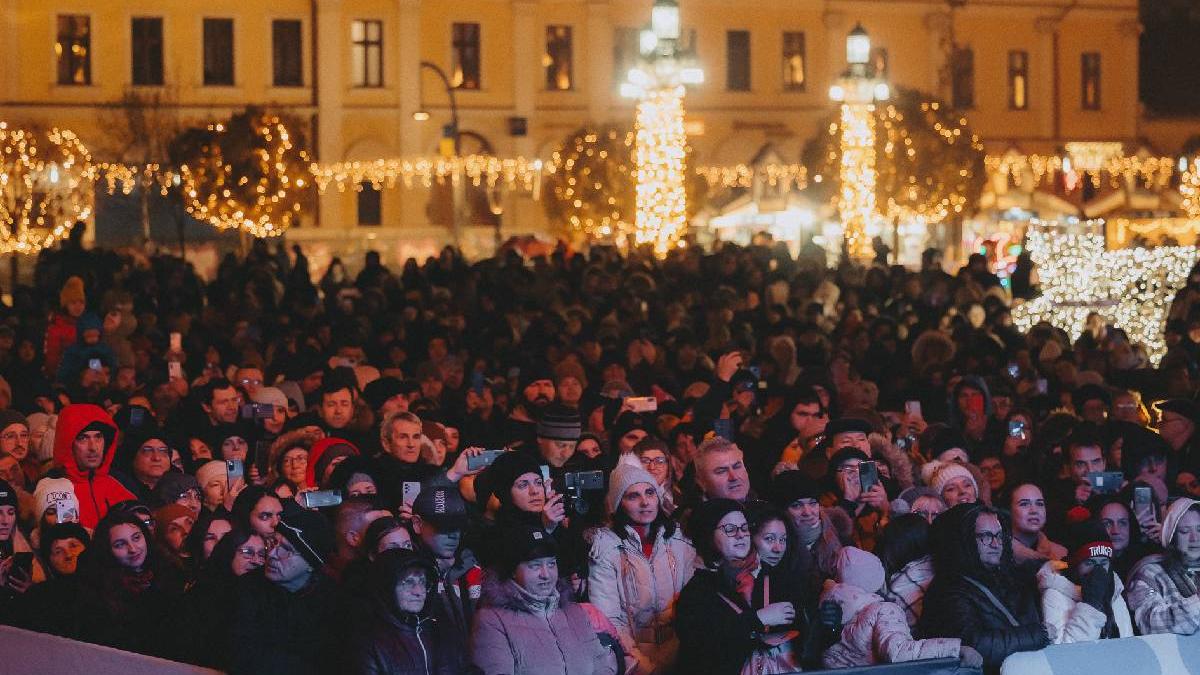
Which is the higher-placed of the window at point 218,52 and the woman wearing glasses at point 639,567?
the window at point 218,52

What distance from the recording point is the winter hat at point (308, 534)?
344 inches

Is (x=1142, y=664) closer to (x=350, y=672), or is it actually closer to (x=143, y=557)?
(x=350, y=672)

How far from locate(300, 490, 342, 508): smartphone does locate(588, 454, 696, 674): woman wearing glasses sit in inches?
44.1

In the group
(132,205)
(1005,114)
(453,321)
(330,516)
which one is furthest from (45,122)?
(330,516)

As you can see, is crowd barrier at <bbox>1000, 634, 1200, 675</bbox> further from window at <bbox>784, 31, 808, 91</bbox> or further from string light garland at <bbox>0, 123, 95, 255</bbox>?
window at <bbox>784, 31, 808, 91</bbox>

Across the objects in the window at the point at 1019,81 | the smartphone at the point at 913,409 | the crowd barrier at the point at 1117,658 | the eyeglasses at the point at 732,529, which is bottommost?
the crowd barrier at the point at 1117,658

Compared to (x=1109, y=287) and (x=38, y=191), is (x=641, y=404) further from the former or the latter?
(x=38, y=191)

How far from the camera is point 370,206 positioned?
184 ft

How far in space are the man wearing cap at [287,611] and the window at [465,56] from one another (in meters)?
48.4

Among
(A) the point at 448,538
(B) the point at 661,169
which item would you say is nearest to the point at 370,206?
(B) the point at 661,169

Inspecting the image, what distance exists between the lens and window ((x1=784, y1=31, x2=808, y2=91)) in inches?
2352

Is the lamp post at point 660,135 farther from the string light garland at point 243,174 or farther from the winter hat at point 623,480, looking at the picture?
the string light garland at point 243,174

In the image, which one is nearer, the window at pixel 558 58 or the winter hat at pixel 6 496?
the winter hat at pixel 6 496

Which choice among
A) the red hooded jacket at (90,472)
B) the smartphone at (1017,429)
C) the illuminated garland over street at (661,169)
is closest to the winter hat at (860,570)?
the red hooded jacket at (90,472)
